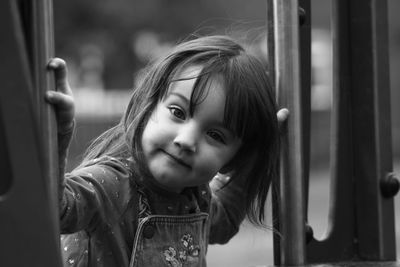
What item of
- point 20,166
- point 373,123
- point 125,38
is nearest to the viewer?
point 20,166

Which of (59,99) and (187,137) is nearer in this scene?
(59,99)

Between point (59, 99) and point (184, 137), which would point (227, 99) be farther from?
point (59, 99)

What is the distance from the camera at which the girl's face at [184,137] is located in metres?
1.97

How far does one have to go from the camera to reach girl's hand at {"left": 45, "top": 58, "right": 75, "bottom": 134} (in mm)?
1472

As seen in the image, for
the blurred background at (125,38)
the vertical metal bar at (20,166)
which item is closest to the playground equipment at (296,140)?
the vertical metal bar at (20,166)

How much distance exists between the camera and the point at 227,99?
205cm

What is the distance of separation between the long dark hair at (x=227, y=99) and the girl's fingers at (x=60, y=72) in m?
0.50

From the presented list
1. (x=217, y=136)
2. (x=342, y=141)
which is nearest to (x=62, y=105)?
(x=217, y=136)

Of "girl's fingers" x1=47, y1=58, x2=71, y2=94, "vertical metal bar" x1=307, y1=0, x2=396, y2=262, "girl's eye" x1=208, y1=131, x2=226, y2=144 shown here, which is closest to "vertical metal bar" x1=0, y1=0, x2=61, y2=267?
"girl's fingers" x1=47, y1=58, x2=71, y2=94

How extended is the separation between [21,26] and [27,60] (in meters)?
0.06

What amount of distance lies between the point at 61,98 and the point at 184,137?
50 cm

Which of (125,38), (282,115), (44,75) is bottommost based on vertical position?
(282,115)

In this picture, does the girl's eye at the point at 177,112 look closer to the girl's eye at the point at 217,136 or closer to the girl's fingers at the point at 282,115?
the girl's eye at the point at 217,136

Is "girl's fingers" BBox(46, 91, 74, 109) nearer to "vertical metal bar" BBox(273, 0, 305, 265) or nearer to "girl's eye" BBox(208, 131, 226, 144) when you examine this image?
"girl's eye" BBox(208, 131, 226, 144)
